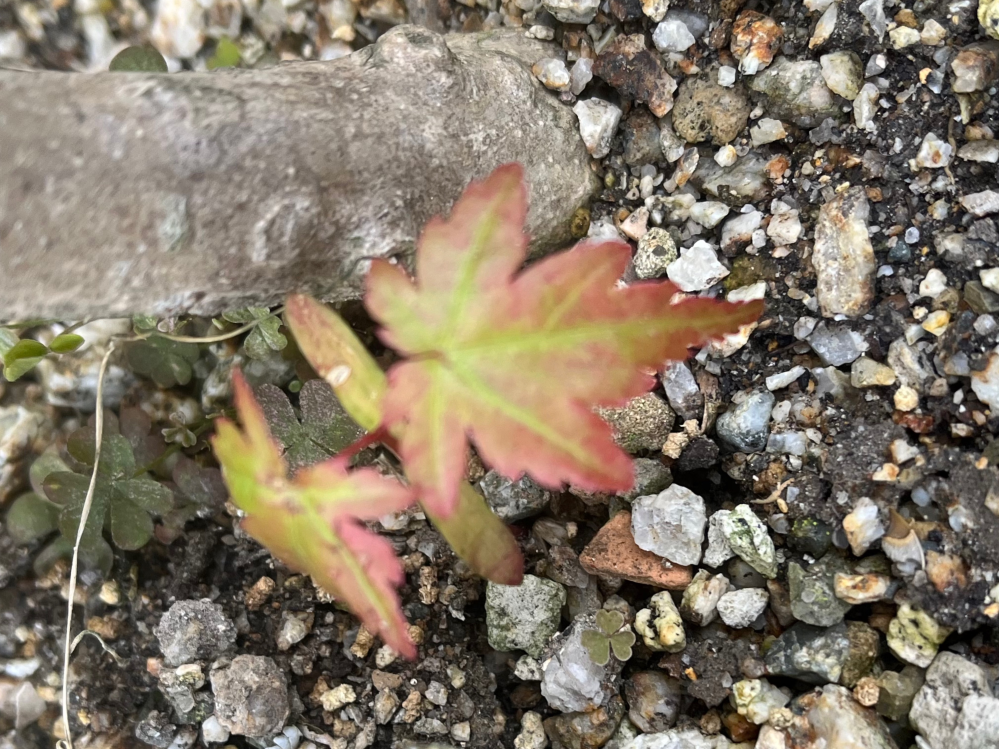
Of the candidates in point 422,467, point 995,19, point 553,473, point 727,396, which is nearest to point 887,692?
point 727,396

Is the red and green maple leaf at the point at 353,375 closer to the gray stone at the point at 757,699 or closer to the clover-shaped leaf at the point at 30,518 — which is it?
the gray stone at the point at 757,699

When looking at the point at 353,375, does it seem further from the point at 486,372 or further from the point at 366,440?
the point at 486,372

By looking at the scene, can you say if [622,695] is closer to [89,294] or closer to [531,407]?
[531,407]

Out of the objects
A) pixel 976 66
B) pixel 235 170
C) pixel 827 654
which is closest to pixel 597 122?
pixel 976 66

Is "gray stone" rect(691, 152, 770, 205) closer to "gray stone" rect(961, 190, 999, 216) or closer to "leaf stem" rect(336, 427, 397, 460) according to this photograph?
"gray stone" rect(961, 190, 999, 216)

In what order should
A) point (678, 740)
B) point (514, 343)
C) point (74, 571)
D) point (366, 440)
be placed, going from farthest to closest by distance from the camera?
point (74, 571), point (678, 740), point (366, 440), point (514, 343)

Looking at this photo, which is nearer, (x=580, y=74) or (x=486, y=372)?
(x=486, y=372)

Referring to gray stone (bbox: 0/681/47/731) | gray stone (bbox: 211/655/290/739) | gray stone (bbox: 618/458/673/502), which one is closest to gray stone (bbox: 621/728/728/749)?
gray stone (bbox: 618/458/673/502)
